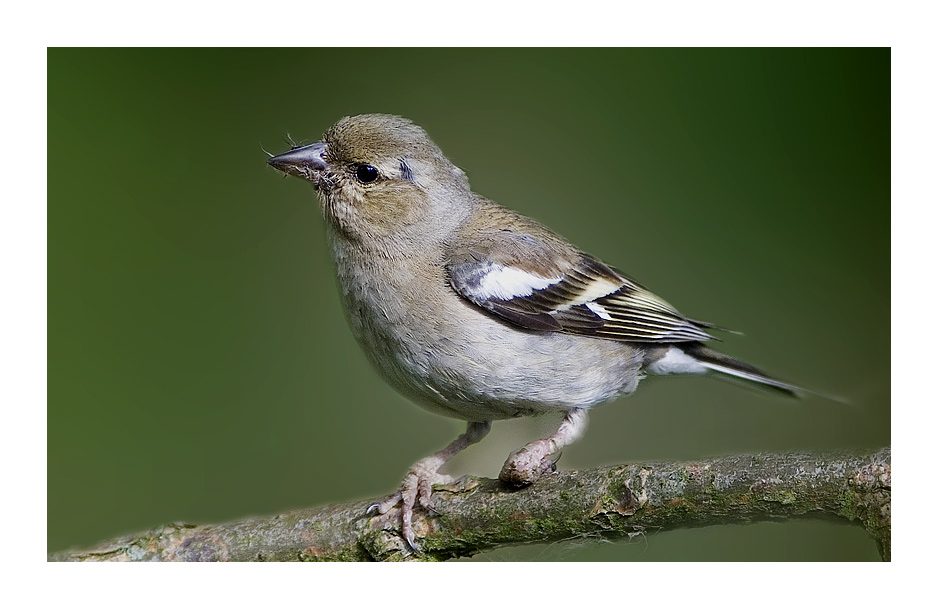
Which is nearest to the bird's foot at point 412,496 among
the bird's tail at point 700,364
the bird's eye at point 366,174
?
the bird's tail at point 700,364

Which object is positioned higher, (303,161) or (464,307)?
(303,161)

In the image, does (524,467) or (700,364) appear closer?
(524,467)

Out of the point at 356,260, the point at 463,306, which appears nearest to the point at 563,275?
the point at 463,306

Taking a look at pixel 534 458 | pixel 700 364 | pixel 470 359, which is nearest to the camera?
pixel 534 458

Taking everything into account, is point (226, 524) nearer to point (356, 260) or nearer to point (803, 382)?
point (356, 260)

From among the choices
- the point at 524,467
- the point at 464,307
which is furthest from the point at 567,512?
the point at 464,307

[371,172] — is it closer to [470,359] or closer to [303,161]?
[303,161]

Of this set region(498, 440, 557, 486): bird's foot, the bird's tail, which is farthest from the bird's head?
the bird's tail

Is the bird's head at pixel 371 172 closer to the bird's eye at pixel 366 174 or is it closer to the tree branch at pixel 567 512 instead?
the bird's eye at pixel 366 174

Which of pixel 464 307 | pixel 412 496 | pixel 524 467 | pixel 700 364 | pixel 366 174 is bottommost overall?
pixel 412 496
